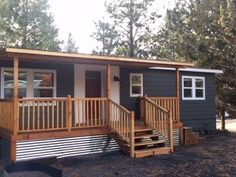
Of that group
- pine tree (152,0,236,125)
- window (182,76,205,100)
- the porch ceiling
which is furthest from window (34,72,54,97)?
pine tree (152,0,236,125)

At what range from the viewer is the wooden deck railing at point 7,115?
1082 cm

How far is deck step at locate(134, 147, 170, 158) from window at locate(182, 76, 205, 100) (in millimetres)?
5736

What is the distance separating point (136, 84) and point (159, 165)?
6.12 meters

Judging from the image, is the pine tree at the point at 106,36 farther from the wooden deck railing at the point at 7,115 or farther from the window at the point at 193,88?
the wooden deck railing at the point at 7,115

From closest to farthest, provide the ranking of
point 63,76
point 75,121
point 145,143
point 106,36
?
point 145,143 → point 75,121 → point 63,76 → point 106,36

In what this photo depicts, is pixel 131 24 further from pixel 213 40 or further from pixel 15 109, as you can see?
pixel 15 109

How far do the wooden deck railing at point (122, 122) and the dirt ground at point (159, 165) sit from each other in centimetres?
62

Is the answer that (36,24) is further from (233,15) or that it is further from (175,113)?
(175,113)

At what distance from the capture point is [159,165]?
10.8 meters

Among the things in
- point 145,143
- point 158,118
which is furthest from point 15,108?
point 158,118

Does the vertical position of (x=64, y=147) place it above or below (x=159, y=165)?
above

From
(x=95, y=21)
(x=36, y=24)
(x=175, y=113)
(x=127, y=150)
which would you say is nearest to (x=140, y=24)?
(x=95, y=21)

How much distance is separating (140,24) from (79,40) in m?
33.6

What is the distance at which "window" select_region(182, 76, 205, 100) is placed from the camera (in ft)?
59.3
